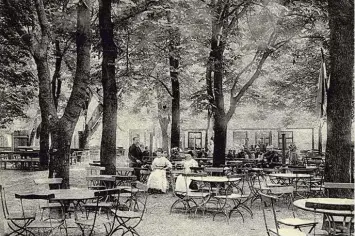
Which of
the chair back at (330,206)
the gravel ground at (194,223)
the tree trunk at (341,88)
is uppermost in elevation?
the tree trunk at (341,88)

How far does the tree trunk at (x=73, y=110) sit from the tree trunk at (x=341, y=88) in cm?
558

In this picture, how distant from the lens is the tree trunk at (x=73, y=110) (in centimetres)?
1098

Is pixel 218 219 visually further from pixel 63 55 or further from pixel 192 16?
pixel 63 55

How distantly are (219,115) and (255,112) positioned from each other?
970 inches

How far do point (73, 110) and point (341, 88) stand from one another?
5925 millimetres

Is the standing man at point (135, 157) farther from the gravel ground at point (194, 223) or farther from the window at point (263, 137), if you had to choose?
the window at point (263, 137)

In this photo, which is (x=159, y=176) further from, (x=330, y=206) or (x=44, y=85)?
(x=330, y=206)

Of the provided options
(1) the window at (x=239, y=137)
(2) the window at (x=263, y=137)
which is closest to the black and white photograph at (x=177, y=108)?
(2) the window at (x=263, y=137)

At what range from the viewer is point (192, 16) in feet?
54.4

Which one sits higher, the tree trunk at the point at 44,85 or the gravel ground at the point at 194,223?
the tree trunk at the point at 44,85

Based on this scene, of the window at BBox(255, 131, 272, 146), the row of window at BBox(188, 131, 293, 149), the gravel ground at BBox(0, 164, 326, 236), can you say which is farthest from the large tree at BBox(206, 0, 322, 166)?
the window at BBox(255, 131, 272, 146)

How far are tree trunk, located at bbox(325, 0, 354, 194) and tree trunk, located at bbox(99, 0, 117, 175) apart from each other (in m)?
6.32

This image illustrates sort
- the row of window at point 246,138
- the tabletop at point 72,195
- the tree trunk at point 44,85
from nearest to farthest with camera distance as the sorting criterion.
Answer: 1. the tabletop at point 72,195
2. the tree trunk at point 44,85
3. the row of window at point 246,138

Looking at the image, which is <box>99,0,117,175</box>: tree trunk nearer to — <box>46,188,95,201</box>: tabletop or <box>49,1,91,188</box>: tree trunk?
<box>49,1,91,188</box>: tree trunk
